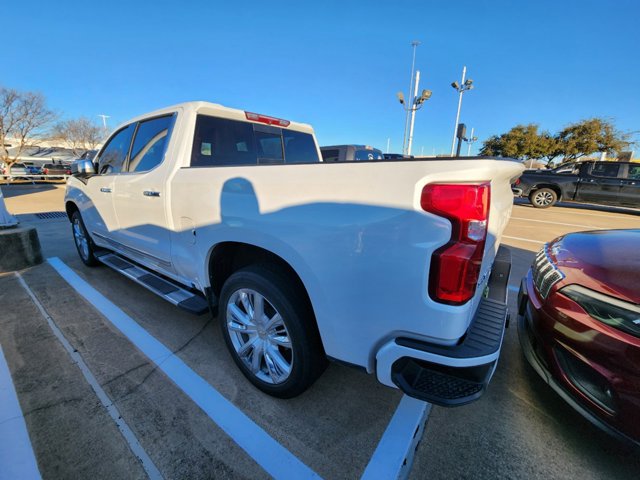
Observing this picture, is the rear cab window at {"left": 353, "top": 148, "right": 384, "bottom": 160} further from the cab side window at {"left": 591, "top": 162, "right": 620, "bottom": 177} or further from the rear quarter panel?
the rear quarter panel

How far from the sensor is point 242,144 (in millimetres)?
2941

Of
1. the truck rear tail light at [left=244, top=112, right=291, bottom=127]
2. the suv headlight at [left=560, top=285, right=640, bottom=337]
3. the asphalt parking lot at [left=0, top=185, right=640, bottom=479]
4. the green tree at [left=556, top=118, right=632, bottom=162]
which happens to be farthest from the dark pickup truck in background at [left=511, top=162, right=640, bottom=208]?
the green tree at [left=556, top=118, right=632, bottom=162]

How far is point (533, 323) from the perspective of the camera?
1993mm

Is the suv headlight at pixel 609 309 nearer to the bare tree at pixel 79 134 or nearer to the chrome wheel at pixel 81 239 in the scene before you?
the chrome wheel at pixel 81 239

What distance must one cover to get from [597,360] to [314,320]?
1.45 metres

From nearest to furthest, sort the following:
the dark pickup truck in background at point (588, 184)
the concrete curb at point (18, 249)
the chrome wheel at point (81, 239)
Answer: the concrete curb at point (18, 249)
the chrome wheel at point (81, 239)
the dark pickup truck in background at point (588, 184)

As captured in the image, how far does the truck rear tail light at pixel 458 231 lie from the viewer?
3.98 feet

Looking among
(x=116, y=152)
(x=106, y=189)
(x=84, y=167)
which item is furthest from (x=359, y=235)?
(x=84, y=167)

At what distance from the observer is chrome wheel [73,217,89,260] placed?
171 inches

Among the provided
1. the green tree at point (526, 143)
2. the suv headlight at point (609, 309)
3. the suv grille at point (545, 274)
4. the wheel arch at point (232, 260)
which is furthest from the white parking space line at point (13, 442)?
the green tree at point (526, 143)

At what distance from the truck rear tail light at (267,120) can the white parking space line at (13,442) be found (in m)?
2.82

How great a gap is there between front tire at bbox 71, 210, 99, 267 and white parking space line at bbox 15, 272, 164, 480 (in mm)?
1495

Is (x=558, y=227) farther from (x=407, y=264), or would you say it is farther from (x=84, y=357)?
(x=84, y=357)

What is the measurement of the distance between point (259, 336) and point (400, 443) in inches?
42.3
